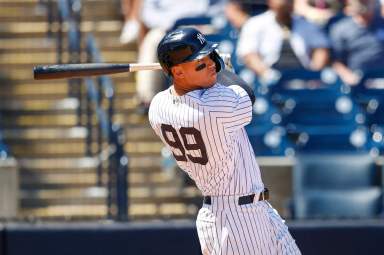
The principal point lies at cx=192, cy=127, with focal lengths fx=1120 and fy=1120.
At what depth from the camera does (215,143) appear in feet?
15.1

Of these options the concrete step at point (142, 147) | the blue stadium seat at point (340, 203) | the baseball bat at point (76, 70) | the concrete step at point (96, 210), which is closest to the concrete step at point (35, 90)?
the concrete step at point (142, 147)

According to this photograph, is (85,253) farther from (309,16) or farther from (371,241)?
(309,16)

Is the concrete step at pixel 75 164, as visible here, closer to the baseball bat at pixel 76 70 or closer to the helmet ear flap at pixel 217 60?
the baseball bat at pixel 76 70

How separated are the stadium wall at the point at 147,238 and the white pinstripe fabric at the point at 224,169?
1.79m

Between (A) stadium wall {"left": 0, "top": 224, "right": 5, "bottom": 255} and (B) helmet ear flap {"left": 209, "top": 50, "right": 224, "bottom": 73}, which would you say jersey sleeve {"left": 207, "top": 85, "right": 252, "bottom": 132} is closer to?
(B) helmet ear flap {"left": 209, "top": 50, "right": 224, "bottom": 73}

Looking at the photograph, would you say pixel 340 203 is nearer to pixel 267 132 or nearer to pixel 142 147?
pixel 267 132

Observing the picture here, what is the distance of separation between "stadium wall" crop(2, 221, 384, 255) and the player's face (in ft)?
6.93

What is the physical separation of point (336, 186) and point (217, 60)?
10.6ft

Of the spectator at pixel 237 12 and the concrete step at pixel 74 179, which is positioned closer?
the concrete step at pixel 74 179

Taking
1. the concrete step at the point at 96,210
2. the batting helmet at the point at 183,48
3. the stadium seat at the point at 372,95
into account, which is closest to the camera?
the batting helmet at the point at 183,48

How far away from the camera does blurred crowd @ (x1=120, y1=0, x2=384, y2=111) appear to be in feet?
27.5

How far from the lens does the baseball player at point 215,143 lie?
14.9 feet

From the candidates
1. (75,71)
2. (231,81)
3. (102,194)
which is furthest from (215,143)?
(102,194)

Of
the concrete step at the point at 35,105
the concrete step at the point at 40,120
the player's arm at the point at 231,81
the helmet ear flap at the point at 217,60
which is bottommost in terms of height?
the concrete step at the point at 40,120
